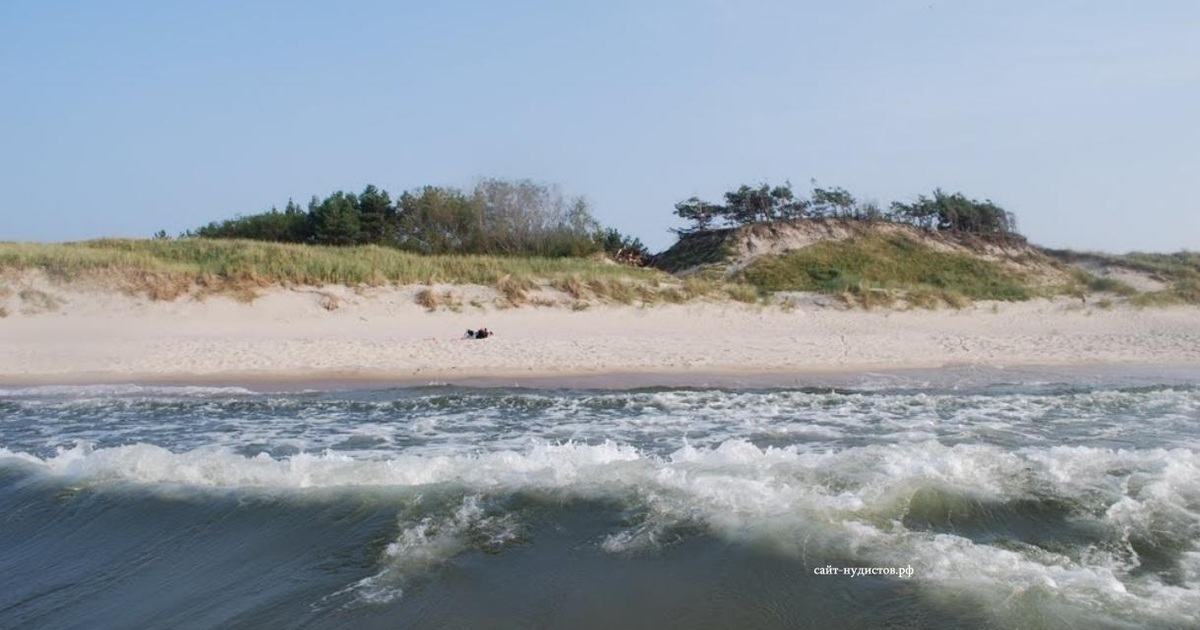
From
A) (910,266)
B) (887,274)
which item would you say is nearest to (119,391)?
(887,274)

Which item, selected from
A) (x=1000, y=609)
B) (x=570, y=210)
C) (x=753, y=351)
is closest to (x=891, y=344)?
(x=753, y=351)

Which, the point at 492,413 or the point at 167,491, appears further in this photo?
the point at 492,413

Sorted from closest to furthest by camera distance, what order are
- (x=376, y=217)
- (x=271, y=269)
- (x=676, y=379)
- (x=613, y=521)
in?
(x=613, y=521)
(x=676, y=379)
(x=271, y=269)
(x=376, y=217)

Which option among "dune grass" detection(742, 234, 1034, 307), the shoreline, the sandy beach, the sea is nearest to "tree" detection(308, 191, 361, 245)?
the sandy beach

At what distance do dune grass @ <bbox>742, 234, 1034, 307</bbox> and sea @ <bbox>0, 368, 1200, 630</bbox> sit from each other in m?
10.9

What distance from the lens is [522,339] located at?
17.2 meters

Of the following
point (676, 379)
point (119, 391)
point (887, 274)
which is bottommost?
point (119, 391)

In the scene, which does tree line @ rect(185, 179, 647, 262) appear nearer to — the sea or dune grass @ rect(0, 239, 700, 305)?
dune grass @ rect(0, 239, 700, 305)

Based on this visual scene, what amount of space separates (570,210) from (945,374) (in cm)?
1983

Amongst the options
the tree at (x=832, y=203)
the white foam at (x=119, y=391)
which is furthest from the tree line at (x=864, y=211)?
the white foam at (x=119, y=391)

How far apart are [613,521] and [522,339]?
11.0 meters

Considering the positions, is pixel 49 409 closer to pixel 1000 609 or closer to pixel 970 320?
pixel 1000 609

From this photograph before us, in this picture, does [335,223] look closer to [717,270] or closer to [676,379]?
[717,270]

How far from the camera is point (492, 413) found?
11.0 m
